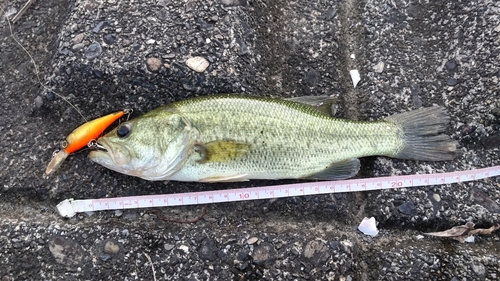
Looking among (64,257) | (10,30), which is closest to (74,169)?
(64,257)

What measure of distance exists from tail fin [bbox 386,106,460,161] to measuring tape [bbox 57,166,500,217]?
A: 16cm

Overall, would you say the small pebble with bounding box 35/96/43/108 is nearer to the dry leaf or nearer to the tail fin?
the tail fin

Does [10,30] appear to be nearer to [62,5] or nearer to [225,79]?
[62,5]

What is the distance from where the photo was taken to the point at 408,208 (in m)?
3.06

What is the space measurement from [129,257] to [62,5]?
211 centimetres

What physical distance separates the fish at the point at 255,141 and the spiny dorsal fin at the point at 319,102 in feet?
0.30

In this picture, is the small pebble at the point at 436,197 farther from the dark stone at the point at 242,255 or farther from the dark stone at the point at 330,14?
the dark stone at the point at 330,14

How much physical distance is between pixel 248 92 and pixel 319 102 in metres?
0.54

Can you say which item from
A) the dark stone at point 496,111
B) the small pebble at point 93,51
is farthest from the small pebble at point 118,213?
the dark stone at point 496,111

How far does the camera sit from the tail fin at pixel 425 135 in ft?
9.96

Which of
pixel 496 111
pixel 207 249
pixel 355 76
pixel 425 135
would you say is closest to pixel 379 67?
pixel 355 76

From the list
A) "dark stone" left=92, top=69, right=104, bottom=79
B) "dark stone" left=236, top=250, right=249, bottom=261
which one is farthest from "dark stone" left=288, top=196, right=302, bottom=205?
"dark stone" left=92, top=69, right=104, bottom=79

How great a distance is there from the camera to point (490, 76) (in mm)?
3189

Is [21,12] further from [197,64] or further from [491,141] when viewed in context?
[491,141]
